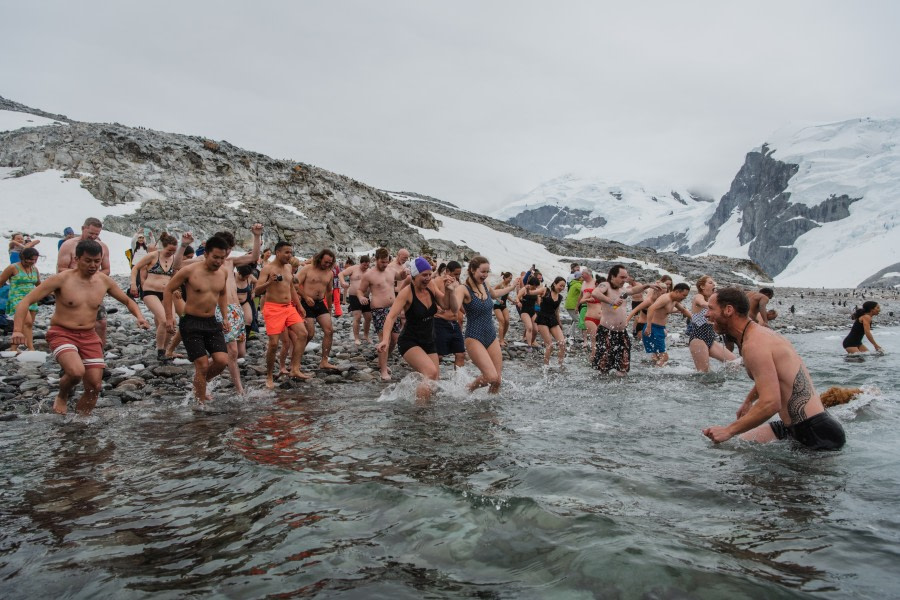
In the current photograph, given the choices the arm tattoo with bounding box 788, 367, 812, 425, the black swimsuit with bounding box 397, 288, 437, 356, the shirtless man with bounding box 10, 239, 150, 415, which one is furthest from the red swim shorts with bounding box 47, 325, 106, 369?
the arm tattoo with bounding box 788, 367, 812, 425

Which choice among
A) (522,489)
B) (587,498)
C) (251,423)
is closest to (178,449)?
(251,423)

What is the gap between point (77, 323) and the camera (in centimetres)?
632

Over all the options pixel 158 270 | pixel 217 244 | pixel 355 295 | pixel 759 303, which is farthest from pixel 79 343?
pixel 759 303

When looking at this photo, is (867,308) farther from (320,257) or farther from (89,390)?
(89,390)

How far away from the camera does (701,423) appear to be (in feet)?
21.9

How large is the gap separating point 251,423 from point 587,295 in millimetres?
7733

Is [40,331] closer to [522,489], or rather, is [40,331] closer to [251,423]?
[251,423]

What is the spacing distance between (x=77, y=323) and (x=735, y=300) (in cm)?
678

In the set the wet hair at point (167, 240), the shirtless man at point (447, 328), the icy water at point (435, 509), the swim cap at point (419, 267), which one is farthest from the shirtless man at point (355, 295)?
the icy water at point (435, 509)

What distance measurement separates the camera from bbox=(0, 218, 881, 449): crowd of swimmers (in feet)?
16.5

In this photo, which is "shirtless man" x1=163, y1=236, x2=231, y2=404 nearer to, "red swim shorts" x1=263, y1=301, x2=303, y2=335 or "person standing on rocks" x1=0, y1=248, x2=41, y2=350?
"red swim shorts" x1=263, y1=301, x2=303, y2=335

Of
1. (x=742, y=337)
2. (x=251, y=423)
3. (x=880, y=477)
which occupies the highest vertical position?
(x=742, y=337)

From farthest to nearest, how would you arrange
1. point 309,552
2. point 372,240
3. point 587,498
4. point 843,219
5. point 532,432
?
point 843,219 → point 372,240 → point 532,432 → point 587,498 → point 309,552

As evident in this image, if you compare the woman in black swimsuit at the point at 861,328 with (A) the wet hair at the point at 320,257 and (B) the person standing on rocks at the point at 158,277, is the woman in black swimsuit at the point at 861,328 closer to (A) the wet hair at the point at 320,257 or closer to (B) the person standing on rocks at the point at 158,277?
(A) the wet hair at the point at 320,257
